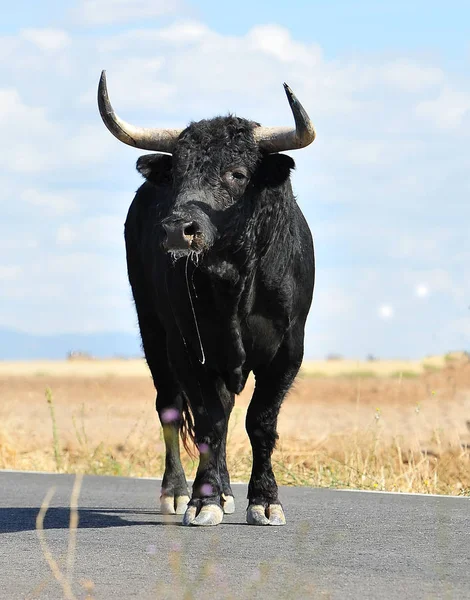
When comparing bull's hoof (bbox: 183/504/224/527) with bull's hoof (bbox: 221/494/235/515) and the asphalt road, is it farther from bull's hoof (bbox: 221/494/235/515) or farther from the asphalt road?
bull's hoof (bbox: 221/494/235/515)

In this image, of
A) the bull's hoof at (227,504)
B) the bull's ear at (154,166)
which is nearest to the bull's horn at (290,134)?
the bull's ear at (154,166)

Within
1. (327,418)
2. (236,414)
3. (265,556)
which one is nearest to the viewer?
(265,556)

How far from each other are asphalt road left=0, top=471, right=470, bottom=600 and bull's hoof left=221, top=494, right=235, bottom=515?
9.3 inches

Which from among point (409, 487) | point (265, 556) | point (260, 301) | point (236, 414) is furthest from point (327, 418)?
point (265, 556)

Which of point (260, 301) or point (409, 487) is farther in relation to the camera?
point (409, 487)

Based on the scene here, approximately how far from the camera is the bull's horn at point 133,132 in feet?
32.1

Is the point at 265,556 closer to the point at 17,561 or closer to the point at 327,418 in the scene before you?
the point at 17,561

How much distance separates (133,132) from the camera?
9.93 meters

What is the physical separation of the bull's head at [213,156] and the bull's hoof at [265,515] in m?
1.92

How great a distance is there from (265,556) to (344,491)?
4.59 meters

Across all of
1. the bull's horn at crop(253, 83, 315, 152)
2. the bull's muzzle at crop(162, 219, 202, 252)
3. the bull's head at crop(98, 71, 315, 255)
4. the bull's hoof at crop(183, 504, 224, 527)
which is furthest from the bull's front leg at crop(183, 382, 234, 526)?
the bull's horn at crop(253, 83, 315, 152)

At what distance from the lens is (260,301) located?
9727 mm

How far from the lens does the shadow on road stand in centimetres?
960

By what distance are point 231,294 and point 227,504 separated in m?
1.73
